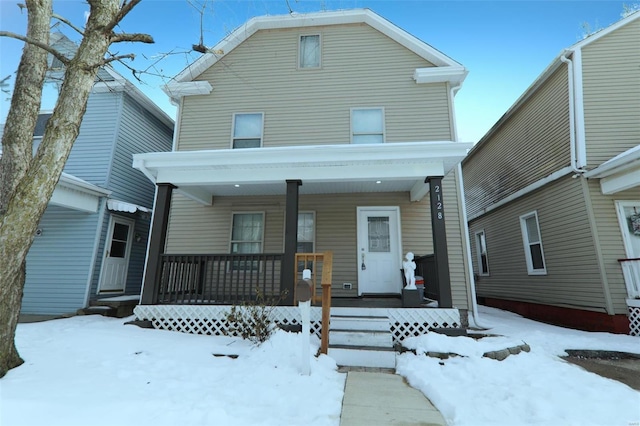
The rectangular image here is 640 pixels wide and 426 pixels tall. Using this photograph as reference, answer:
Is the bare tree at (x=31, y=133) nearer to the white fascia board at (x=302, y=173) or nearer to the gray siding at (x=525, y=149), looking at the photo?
the white fascia board at (x=302, y=173)

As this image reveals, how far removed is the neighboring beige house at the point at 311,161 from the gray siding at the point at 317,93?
0.10 ft

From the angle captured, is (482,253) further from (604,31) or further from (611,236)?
(604,31)

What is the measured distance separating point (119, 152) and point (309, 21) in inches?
255

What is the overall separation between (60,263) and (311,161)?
6.98 metres

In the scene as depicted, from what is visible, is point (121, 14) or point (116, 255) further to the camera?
point (116, 255)

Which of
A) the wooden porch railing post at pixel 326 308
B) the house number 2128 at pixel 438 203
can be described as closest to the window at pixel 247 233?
the wooden porch railing post at pixel 326 308

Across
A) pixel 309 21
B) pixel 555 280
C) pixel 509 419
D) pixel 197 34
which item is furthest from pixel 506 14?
pixel 509 419

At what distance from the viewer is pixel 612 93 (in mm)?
6906

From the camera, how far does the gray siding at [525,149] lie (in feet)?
24.4

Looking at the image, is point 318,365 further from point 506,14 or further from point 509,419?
point 506,14

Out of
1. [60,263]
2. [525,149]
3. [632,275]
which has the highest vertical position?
[525,149]

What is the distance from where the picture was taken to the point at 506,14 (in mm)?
9516

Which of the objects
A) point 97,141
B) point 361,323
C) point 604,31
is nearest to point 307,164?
point 361,323

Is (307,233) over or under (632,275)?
over
